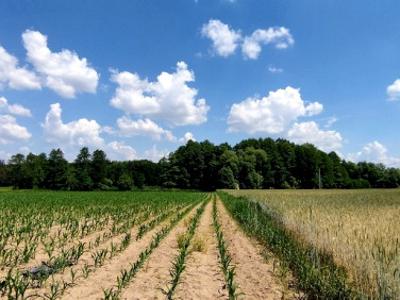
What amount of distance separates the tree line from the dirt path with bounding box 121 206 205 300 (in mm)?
86893

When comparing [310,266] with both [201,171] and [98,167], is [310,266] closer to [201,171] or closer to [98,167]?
[201,171]

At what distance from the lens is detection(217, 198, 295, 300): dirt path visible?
712cm

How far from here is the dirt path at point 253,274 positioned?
7.12 metres

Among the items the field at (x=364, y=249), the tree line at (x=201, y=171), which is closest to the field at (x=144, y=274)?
the field at (x=364, y=249)

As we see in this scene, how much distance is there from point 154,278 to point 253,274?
232 cm

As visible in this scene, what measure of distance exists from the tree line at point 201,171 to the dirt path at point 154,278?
86.9 m

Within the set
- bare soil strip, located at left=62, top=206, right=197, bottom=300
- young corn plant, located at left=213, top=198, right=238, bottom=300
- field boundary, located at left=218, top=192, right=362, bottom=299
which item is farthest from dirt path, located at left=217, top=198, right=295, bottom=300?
bare soil strip, located at left=62, top=206, right=197, bottom=300

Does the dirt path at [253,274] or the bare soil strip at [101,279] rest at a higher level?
the bare soil strip at [101,279]

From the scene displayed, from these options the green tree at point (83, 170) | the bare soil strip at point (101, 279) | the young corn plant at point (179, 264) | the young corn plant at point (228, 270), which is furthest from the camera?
the green tree at point (83, 170)

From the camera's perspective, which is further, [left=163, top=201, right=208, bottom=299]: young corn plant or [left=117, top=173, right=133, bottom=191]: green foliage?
[left=117, top=173, right=133, bottom=191]: green foliage

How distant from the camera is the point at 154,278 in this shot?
7879 millimetres

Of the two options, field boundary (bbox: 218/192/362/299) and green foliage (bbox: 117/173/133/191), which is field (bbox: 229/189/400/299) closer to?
field boundary (bbox: 218/192/362/299)

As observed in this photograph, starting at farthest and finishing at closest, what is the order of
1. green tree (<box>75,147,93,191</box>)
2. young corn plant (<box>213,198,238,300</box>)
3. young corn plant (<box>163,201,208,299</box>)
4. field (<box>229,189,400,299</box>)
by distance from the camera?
green tree (<box>75,147,93,191</box>) < young corn plant (<box>163,201,208,299</box>) < young corn plant (<box>213,198,238,300</box>) < field (<box>229,189,400,299</box>)

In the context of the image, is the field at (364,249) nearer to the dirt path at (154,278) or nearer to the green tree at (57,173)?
the dirt path at (154,278)
